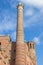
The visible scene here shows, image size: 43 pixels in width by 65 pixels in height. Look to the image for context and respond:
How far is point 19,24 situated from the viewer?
1330 inches

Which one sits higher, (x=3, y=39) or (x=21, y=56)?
(x=3, y=39)

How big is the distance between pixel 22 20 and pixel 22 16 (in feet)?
3.03

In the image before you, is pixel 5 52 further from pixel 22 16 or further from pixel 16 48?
pixel 22 16

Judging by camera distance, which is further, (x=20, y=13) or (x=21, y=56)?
(x=20, y=13)

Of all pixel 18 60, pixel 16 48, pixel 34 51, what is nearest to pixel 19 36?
pixel 16 48

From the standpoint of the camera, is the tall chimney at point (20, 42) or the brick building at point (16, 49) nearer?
the tall chimney at point (20, 42)

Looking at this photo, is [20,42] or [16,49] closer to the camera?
[16,49]

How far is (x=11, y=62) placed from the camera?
3331 centimetres

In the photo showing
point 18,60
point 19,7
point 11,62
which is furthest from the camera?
point 19,7

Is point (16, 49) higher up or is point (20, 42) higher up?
point (20, 42)

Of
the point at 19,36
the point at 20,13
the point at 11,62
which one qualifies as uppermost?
the point at 20,13

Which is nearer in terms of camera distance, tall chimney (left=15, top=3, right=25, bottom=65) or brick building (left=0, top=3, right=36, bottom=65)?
tall chimney (left=15, top=3, right=25, bottom=65)

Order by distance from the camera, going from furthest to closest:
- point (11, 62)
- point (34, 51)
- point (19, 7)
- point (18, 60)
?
point (34, 51), point (19, 7), point (11, 62), point (18, 60)

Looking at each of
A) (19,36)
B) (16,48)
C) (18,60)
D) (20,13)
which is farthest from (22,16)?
(18,60)
